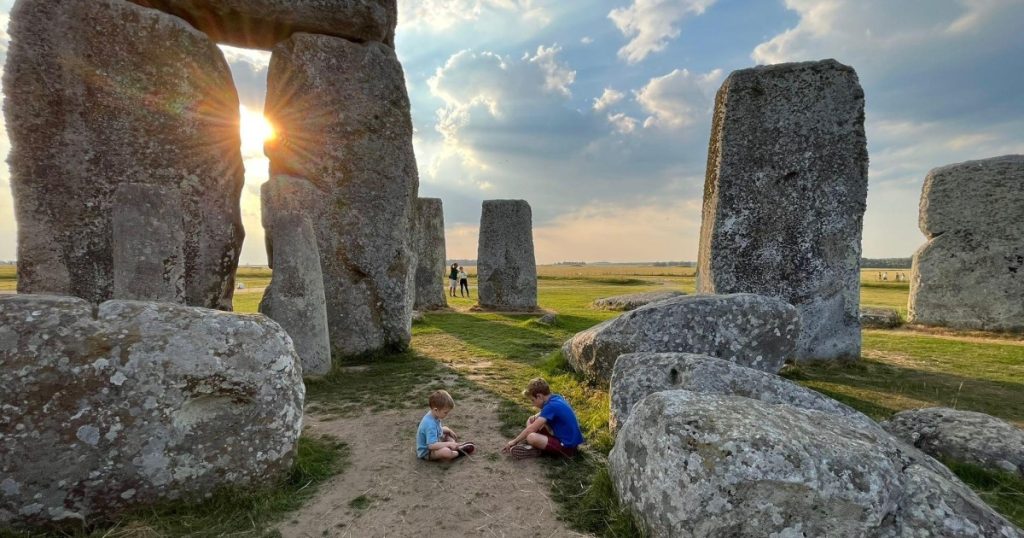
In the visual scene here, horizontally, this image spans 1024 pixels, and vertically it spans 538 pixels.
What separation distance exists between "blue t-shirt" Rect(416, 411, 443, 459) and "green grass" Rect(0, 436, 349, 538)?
0.82 metres

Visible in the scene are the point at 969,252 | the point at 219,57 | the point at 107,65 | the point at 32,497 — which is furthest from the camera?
the point at 969,252

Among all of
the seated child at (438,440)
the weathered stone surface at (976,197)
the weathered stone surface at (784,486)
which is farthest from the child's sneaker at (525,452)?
the weathered stone surface at (976,197)

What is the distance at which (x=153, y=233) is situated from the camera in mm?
5543

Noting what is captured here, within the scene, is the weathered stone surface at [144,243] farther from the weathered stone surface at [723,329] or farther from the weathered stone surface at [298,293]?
the weathered stone surface at [723,329]

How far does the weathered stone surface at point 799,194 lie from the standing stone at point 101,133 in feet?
27.1

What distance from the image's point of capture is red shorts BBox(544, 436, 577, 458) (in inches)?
164

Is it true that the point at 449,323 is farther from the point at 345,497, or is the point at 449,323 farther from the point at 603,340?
the point at 345,497

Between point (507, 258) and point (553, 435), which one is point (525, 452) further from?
point (507, 258)

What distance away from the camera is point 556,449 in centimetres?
417

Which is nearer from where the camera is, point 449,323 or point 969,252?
point 969,252

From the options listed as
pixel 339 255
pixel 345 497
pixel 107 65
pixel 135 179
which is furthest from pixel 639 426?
pixel 107 65

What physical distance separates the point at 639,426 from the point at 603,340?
301 centimetres

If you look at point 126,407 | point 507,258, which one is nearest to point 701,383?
point 126,407

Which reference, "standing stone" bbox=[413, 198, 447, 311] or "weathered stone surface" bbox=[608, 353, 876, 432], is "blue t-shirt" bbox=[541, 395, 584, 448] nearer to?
"weathered stone surface" bbox=[608, 353, 876, 432]
